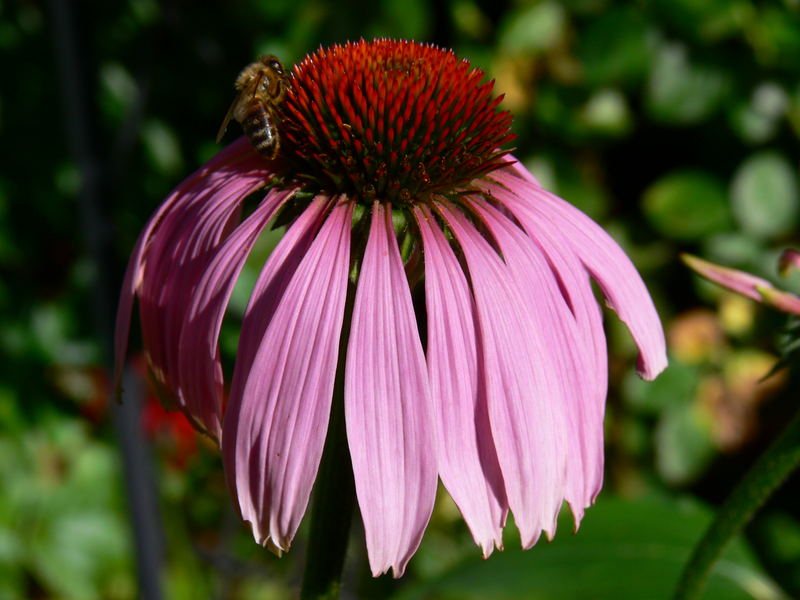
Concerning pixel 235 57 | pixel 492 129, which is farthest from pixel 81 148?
pixel 492 129

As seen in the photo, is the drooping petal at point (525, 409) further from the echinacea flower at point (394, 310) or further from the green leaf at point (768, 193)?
the green leaf at point (768, 193)

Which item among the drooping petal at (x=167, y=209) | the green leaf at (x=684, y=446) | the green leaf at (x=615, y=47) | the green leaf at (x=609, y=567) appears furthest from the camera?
the green leaf at (x=684, y=446)

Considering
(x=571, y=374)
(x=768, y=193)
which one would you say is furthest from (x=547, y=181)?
(x=571, y=374)

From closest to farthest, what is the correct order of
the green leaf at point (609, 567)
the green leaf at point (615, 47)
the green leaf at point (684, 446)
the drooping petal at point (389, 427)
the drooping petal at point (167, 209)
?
the drooping petal at point (389, 427) < the drooping petal at point (167, 209) < the green leaf at point (609, 567) < the green leaf at point (615, 47) < the green leaf at point (684, 446)

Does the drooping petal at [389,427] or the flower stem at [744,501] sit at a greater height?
the drooping petal at [389,427]

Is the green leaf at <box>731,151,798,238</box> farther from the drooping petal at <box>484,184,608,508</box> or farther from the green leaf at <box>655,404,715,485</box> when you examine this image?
the drooping petal at <box>484,184,608,508</box>

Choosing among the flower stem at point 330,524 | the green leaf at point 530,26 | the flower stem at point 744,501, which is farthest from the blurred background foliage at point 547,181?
the flower stem at point 330,524

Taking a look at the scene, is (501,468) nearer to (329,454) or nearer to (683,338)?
(329,454)

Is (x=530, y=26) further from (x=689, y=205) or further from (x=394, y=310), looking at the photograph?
(x=394, y=310)
